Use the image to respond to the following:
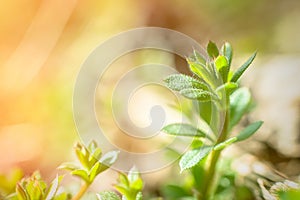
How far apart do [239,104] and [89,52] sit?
3.56 feet

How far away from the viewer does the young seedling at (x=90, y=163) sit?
81cm

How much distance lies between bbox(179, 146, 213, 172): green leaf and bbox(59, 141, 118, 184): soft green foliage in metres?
0.11

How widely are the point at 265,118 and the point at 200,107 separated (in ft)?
1.91

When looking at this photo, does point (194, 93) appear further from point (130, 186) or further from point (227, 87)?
point (130, 186)

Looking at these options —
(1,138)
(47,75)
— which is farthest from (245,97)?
(47,75)

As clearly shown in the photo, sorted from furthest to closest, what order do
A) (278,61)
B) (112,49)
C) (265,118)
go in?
1. (112,49)
2. (278,61)
3. (265,118)

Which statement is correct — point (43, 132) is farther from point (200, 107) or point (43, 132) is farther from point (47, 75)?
point (200, 107)

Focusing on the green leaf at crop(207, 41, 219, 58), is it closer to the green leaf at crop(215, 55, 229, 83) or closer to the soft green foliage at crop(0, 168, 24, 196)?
the green leaf at crop(215, 55, 229, 83)

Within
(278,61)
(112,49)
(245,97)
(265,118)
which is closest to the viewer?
(245,97)

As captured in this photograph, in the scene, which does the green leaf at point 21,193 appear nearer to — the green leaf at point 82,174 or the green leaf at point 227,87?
the green leaf at point 82,174

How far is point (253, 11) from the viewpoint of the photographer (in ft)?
6.77

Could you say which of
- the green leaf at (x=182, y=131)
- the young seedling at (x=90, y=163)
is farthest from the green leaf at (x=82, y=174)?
the green leaf at (x=182, y=131)

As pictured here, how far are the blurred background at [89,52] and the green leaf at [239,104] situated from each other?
0.27 m

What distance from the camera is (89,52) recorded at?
192cm
